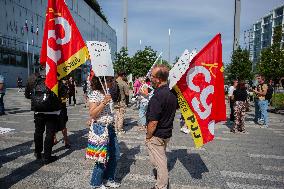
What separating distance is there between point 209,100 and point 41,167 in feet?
11.1

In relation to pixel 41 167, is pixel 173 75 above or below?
above

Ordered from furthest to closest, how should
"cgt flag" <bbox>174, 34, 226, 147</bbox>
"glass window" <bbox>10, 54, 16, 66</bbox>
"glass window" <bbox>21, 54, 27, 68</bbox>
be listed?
"glass window" <bbox>21, 54, 27, 68</bbox> < "glass window" <bbox>10, 54, 16, 66</bbox> < "cgt flag" <bbox>174, 34, 226, 147</bbox>

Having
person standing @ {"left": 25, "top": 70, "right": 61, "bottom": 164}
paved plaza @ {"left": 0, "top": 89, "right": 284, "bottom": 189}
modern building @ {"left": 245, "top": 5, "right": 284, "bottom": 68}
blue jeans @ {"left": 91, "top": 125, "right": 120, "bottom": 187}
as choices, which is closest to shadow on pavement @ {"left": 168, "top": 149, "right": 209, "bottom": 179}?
paved plaza @ {"left": 0, "top": 89, "right": 284, "bottom": 189}

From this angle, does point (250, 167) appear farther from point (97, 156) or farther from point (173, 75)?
point (97, 156)

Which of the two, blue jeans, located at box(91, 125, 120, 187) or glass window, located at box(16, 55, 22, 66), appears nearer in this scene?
blue jeans, located at box(91, 125, 120, 187)

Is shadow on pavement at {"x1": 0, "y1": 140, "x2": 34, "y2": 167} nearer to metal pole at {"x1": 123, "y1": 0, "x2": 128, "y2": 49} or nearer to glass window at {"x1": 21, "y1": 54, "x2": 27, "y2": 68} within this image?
metal pole at {"x1": 123, "y1": 0, "x2": 128, "y2": 49}

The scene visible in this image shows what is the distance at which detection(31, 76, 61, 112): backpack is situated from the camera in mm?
5786

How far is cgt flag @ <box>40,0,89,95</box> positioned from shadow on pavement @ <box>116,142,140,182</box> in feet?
6.18

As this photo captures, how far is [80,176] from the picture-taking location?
5.39 meters

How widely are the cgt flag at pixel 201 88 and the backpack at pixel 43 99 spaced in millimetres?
2405

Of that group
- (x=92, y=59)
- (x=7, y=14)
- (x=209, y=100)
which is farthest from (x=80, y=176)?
(x=7, y=14)

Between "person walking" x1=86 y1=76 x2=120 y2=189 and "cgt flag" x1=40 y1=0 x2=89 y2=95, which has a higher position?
"cgt flag" x1=40 y1=0 x2=89 y2=95

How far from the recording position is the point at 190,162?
6566mm

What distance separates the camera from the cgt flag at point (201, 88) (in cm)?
504
